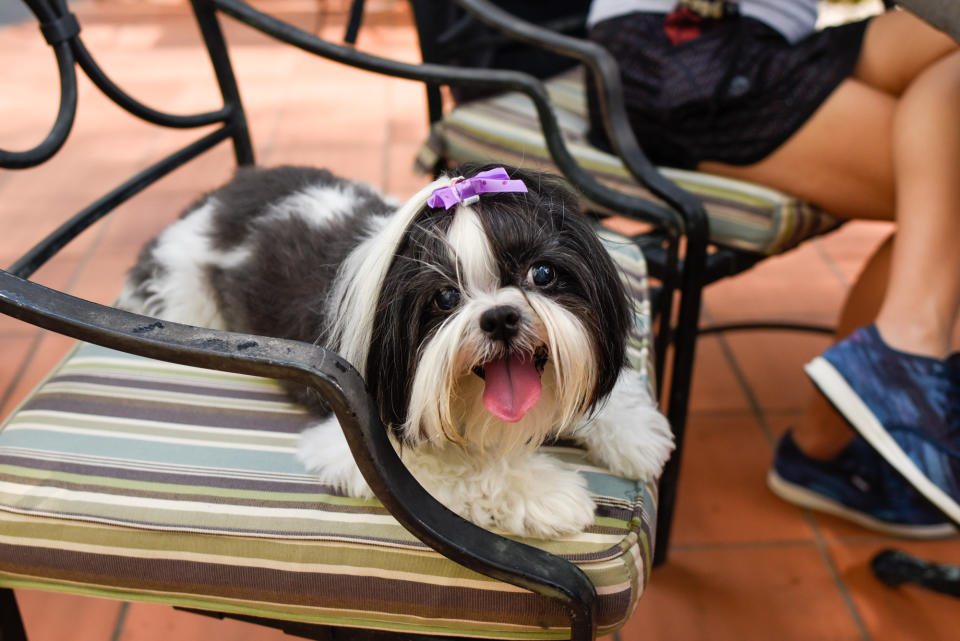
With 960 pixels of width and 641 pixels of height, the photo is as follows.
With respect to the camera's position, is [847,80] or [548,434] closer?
[548,434]

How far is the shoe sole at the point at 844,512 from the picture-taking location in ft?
5.47

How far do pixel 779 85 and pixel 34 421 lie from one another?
4.44ft

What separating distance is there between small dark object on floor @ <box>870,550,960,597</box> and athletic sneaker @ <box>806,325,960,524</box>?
0.46 metres

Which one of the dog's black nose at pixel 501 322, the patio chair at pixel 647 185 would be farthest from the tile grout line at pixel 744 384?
the dog's black nose at pixel 501 322

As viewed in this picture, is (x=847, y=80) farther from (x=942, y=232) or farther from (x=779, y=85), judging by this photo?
(x=942, y=232)

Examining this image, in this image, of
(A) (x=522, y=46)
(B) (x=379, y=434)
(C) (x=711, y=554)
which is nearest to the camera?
(B) (x=379, y=434)

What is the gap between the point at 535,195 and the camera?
901 mm

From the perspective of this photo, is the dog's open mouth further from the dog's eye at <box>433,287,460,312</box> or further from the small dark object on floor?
the small dark object on floor

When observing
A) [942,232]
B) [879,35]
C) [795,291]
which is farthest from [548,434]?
[795,291]

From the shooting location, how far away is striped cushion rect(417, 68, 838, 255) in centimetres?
140

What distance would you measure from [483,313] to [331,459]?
28 centimetres

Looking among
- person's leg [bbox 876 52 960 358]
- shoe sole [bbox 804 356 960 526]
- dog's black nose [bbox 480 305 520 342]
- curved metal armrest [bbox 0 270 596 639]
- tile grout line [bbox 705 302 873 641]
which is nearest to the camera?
curved metal armrest [bbox 0 270 596 639]

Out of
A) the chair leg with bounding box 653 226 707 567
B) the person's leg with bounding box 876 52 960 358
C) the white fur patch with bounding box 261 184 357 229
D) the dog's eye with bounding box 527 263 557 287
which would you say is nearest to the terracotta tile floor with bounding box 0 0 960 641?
the chair leg with bounding box 653 226 707 567

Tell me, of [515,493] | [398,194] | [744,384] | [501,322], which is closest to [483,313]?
[501,322]
